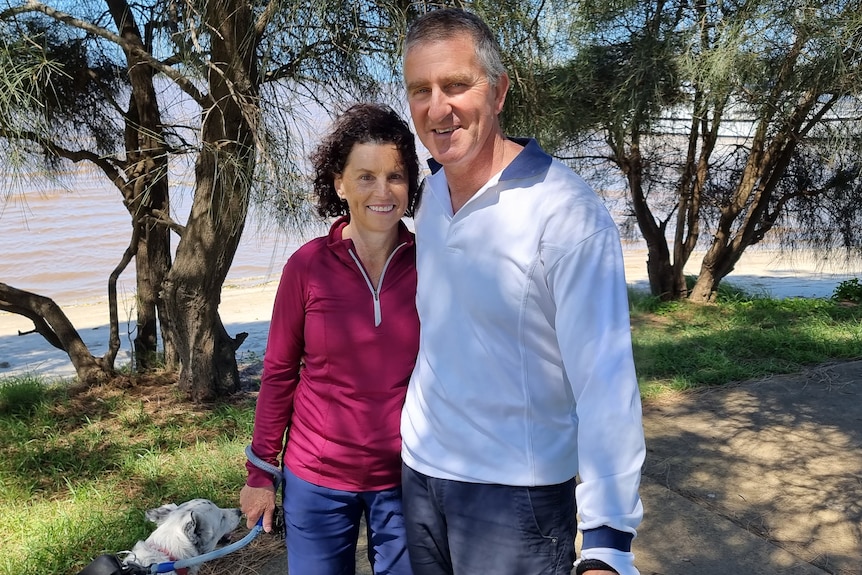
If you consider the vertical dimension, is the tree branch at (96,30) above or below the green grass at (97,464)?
above

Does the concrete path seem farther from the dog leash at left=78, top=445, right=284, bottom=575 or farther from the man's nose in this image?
the man's nose

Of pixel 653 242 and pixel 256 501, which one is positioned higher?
pixel 653 242

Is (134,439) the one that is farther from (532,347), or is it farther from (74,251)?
(74,251)

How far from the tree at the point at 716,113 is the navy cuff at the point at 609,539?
3.84 meters

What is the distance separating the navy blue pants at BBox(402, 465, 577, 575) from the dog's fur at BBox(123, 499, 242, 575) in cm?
119

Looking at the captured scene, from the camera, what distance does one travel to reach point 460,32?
1502 mm

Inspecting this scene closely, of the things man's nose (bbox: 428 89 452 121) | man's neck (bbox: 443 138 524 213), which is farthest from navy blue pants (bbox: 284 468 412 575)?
man's nose (bbox: 428 89 452 121)

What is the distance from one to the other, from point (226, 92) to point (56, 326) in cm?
223

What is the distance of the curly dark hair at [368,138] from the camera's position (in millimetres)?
1853

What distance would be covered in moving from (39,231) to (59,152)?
13894 millimetres

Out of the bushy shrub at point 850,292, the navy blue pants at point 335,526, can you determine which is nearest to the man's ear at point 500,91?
the navy blue pants at point 335,526

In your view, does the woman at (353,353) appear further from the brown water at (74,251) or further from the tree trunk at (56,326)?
the brown water at (74,251)

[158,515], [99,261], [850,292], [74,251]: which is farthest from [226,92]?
[74,251]

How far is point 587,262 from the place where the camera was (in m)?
1.34
